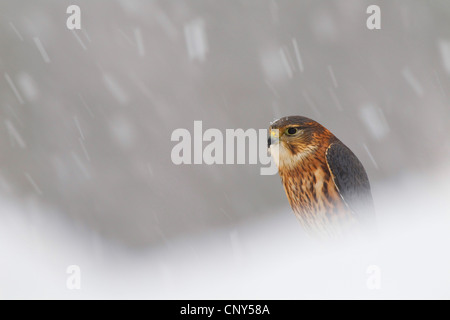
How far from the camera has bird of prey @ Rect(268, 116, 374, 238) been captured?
3.54 feet

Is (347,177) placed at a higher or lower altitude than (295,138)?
lower

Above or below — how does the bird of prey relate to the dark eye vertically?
below

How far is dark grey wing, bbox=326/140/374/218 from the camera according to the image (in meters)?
1.08

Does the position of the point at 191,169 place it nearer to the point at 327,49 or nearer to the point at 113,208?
the point at 113,208

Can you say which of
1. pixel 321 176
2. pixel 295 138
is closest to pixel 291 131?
pixel 295 138

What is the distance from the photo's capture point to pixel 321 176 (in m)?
1.08

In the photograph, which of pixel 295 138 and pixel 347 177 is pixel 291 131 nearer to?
pixel 295 138

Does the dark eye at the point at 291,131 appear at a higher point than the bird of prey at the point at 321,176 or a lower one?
higher

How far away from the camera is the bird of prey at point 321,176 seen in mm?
1079

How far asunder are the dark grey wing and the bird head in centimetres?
5

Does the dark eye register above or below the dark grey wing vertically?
above

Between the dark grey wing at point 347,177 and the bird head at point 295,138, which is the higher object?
the bird head at point 295,138

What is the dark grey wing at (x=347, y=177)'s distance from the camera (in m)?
1.08

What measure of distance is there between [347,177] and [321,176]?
0.22ft
